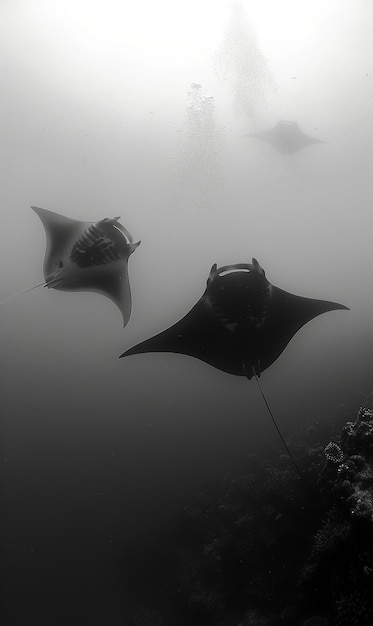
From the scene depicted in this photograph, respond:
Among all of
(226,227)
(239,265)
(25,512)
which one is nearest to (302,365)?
(226,227)

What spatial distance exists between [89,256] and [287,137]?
17280 mm

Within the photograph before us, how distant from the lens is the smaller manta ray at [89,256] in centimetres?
524

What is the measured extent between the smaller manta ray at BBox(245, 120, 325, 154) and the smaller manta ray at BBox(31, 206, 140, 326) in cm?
1578

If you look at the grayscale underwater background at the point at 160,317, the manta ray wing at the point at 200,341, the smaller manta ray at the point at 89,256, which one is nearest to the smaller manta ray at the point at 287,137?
the grayscale underwater background at the point at 160,317

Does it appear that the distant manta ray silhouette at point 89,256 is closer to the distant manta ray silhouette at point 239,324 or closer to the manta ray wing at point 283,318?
the distant manta ray silhouette at point 239,324

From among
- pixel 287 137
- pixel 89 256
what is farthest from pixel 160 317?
pixel 89 256

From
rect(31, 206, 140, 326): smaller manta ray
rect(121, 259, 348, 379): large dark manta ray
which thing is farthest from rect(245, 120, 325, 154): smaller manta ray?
rect(121, 259, 348, 379): large dark manta ray

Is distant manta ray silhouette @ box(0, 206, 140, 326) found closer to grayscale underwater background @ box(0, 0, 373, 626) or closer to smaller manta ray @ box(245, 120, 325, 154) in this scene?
grayscale underwater background @ box(0, 0, 373, 626)

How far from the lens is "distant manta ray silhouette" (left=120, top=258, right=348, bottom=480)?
4.29 metres

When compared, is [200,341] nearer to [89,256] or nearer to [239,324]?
[239,324]

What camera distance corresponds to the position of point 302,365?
4412 centimetres

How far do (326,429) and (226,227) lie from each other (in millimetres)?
39591

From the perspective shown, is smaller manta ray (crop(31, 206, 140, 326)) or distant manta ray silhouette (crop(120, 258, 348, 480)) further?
smaller manta ray (crop(31, 206, 140, 326))

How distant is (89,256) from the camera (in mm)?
5336
